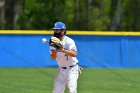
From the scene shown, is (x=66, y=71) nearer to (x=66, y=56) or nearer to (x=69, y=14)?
(x=66, y=56)

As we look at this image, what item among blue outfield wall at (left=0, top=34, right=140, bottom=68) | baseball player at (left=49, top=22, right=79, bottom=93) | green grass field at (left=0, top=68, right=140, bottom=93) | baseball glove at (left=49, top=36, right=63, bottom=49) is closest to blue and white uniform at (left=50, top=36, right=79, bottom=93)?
baseball player at (left=49, top=22, right=79, bottom=93)

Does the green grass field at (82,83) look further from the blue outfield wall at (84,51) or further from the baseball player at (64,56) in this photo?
the baseball player at (64,56)

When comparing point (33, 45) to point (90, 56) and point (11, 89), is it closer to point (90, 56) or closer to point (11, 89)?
point (90, 56)

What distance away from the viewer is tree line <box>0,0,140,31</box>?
41.5 m

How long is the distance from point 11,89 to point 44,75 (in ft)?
15.7

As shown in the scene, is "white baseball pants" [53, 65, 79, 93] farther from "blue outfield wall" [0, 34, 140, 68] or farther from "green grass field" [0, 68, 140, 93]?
"blue outfield wall" [0, 34, 140, 68]

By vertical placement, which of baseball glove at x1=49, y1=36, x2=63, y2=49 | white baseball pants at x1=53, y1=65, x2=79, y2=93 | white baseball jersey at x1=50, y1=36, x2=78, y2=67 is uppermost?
baseball glove at x1=49, y1=36, x2=63, y2=49

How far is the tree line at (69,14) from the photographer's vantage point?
136ft

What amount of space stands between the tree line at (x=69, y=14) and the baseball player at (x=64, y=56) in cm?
2714

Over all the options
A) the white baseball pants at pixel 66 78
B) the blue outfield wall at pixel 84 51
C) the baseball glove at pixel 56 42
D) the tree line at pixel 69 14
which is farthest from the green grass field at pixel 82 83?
the tree line at pixel 69 14

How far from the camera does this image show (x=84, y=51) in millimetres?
23531

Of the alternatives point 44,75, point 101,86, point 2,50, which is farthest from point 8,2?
point 101,86

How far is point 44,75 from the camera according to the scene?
750 inches

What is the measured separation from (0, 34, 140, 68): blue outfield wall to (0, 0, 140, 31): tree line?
45.5 feet
